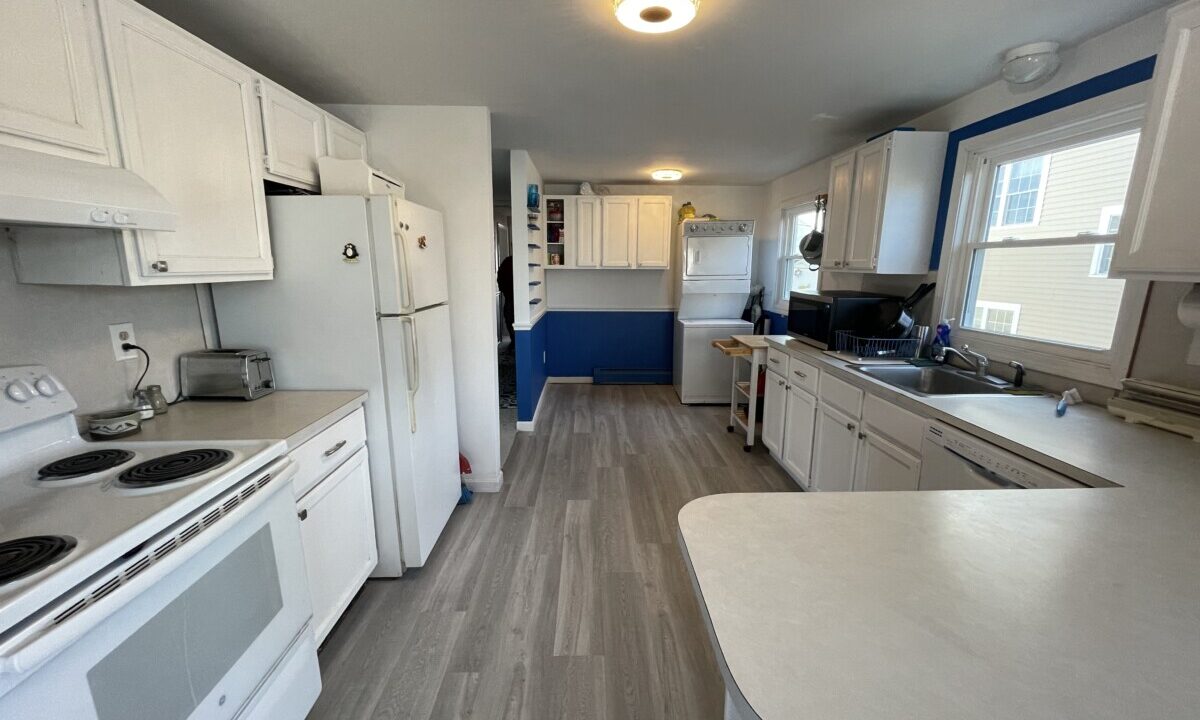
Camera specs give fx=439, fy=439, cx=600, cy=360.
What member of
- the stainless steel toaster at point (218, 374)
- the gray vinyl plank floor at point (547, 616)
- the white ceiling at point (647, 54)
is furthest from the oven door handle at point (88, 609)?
the white ceiling at point (647, 54)

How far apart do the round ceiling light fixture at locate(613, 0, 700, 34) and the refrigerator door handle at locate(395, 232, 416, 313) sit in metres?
1.20

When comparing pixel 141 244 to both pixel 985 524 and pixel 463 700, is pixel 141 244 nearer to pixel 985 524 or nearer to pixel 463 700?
pixel 463 700

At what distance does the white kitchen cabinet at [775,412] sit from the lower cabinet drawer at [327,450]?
259 cm

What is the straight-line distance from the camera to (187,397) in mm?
1748

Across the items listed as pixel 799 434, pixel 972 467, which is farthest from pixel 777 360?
pixel 972 467

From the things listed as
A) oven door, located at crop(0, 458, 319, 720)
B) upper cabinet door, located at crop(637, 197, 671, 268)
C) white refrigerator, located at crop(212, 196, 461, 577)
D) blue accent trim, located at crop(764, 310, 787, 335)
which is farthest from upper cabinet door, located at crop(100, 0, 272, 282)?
blue accent trim, located at crop(764, 310, 787, 335)

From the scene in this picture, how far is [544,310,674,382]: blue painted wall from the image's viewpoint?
5.42m

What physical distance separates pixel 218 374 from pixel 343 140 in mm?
1368

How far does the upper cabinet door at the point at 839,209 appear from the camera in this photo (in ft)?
9.45

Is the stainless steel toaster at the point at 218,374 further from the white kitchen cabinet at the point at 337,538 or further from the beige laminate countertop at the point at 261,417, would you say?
the white kitchen cabinet at the point at 337,538

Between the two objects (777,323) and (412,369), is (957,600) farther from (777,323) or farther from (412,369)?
(777,323)

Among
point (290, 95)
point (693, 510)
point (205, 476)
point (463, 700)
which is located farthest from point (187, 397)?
point (693, 510)

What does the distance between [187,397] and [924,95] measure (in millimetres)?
3824

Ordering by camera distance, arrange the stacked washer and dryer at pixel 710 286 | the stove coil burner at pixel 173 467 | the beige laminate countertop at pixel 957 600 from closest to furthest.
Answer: the beige laminate countertop at pixel 957 600
the stove coil burner at pixel 173 467
the stacked washer and dryer at pixel 710 286
